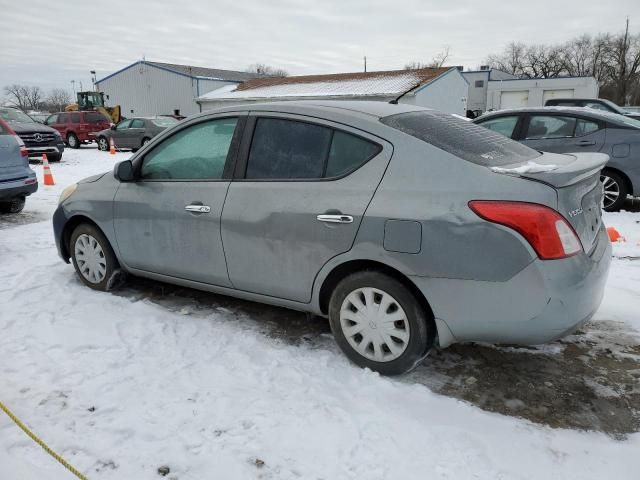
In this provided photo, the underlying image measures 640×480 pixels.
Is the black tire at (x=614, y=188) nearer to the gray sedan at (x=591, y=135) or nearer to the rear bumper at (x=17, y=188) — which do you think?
the gray sedan at (x=591, y=135)

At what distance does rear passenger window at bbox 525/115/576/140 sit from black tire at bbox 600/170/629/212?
816 millimetres

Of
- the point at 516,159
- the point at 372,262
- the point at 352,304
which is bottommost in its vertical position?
the point at 352,304

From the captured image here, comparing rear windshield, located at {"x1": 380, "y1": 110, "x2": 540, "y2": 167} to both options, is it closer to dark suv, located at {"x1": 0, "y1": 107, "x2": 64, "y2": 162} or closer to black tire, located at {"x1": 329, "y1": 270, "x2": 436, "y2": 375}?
black tire, located at {"x1": 329, "y1": 270, "x2": 436, "y2": 375}

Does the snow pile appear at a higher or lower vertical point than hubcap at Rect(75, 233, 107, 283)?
higher

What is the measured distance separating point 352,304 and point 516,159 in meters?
1.38

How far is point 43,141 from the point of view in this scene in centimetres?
1503

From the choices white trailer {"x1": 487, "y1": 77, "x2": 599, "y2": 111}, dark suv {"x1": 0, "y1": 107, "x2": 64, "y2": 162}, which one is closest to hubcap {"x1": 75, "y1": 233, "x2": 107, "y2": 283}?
dark suv {"x1": 0, "y1": 107, "x2": 64, "y2": 162}

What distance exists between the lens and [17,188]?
738 cm

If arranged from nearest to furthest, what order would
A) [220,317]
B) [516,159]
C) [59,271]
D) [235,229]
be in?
1. [516,159]
2. [235,229]
3. [220,317]
4. [59,271]

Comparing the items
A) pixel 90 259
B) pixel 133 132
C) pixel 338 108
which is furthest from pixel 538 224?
pixel 133 132

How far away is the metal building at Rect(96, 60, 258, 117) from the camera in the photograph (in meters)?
35.7

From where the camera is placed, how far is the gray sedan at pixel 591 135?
22.8 ft

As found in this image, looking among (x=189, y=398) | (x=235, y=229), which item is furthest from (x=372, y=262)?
(x=189, y=398)

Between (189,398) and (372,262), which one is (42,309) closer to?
(189,398)
